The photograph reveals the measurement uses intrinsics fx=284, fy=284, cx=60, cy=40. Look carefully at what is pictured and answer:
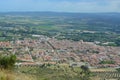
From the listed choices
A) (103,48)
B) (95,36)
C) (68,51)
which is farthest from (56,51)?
(95,36)

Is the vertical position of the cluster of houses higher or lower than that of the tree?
lower

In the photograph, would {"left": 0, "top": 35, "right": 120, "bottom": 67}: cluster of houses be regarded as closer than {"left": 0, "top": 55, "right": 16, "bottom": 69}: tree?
No

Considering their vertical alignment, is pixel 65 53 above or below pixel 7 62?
below

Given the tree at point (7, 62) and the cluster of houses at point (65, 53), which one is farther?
the cluster of houses at point (65, 53)

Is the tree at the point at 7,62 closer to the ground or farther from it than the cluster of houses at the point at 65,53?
farther from it

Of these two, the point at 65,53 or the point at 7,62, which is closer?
the point at 7,62

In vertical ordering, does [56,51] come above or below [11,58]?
below

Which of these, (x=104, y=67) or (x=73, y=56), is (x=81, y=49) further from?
(x=104, y=67)

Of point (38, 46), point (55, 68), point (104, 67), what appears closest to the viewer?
point (55, 68)

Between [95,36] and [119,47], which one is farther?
[95,36]

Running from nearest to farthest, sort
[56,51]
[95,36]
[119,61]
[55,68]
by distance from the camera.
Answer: [55,68] < [119,61] < [56,51] < [95,36]
